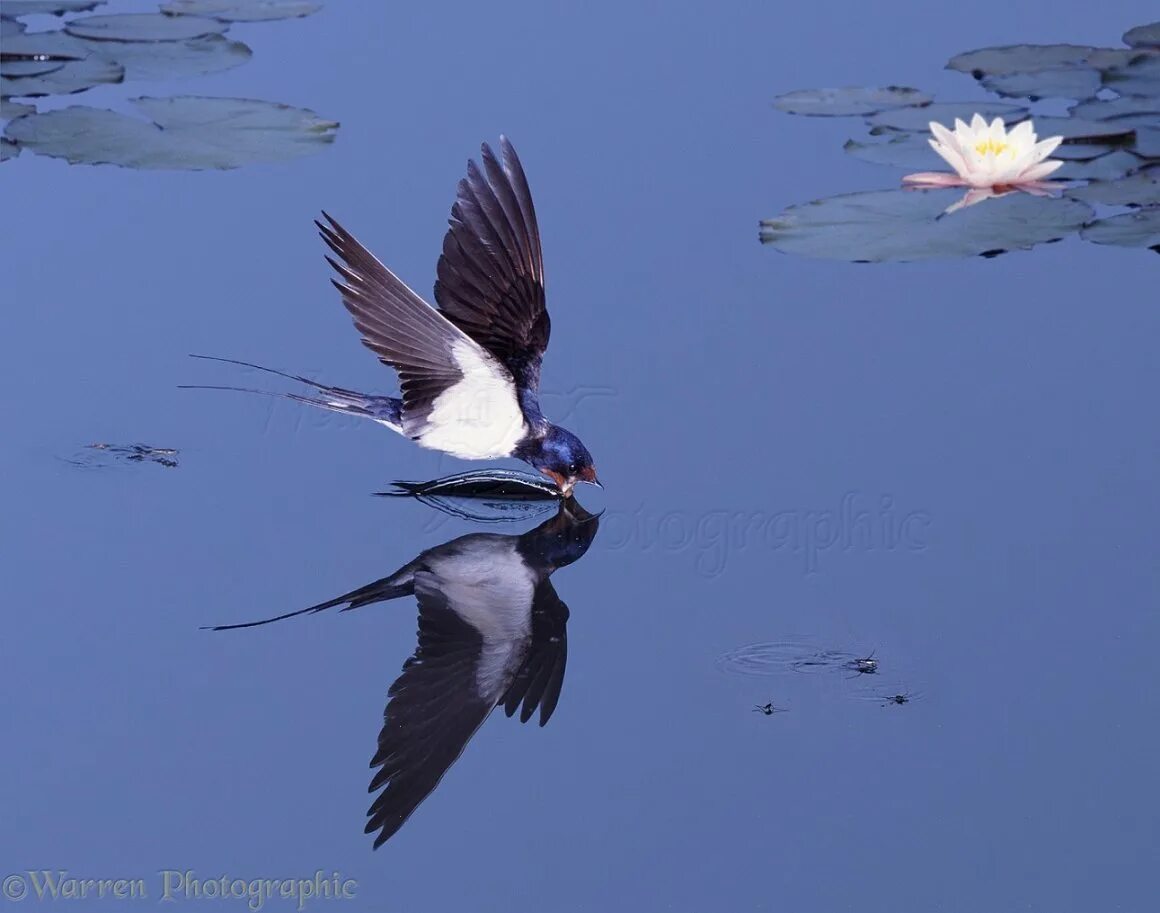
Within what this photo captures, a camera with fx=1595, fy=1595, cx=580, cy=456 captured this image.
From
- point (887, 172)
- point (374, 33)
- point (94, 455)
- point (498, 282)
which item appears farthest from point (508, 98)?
point (94, 455)

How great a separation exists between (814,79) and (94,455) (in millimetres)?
2921

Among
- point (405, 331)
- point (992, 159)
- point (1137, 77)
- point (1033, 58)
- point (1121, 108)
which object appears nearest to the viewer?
point (405, 331)

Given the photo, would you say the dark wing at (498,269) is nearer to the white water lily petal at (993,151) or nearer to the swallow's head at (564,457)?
the swallow's head at (564,457)

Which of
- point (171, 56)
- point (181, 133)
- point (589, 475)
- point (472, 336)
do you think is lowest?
point (589, 475)

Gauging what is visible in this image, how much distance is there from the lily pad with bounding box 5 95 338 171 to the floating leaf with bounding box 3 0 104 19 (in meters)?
Result: 0.79

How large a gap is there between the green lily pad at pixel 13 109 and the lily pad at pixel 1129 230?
3.18 metres

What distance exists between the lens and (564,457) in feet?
11.3

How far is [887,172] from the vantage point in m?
4.70

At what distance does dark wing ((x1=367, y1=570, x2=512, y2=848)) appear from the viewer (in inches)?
102

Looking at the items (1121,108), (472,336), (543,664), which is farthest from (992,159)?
(543,664)

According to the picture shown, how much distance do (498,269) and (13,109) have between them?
2.13m

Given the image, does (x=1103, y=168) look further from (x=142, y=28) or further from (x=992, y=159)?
(x=142, y=28)

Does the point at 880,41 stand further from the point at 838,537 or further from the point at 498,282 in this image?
the point at 838,537

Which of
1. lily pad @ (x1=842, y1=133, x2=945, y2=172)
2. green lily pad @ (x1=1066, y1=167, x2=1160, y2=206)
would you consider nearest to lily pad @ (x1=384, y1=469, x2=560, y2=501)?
lily pad @ (x1=842, y1=133, x2=945, y2=172)
